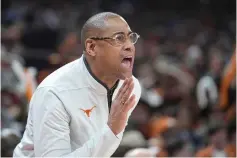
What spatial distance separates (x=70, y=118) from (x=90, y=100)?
185mm

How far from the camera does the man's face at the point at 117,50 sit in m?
3.57

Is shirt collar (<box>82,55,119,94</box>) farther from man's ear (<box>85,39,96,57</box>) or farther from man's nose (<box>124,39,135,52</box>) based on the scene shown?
man's nose (<box>124,39,135,52</box>)

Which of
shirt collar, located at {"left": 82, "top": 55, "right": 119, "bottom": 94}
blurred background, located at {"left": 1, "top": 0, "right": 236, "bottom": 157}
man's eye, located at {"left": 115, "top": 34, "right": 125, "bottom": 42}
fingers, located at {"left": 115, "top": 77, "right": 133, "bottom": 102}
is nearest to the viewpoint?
fingers, located at {"left": 115, "top": 77, "right": 133, "bottom": 102}

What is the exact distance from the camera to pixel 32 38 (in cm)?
1118

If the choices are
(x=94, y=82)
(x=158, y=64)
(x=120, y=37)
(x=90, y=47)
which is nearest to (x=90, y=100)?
(x=94, y=82)

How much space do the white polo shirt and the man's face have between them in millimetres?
140

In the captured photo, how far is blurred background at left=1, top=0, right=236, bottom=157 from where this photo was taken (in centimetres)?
749

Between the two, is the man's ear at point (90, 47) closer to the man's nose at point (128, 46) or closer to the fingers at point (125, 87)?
the man's nose at point (128, 46)

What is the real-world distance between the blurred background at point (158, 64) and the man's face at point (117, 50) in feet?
4.04

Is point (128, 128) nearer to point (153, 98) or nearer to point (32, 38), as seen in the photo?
point (153, 98)

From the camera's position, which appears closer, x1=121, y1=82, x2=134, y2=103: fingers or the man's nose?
x1=121, y1=82, x2=134, y2=103: fingers

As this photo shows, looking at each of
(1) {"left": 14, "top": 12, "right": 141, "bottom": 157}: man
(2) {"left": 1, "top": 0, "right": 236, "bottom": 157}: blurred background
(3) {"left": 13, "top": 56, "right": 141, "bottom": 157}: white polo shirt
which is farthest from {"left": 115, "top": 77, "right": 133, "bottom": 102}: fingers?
(2) {"left": 1, "top": 0, "right": 236, "bottom": 157}: blurred background

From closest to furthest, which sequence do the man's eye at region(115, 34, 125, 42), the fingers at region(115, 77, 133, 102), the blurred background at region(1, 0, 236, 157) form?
the fingers at region(115, 77, 133, 102) < the man's eye at region(115, 34, 125, 42) < the blurred background at region(1, 0, 236, 157)

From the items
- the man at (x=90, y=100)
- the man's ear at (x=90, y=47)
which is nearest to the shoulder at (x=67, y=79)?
the man at (x=90, y=100)
